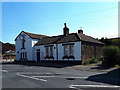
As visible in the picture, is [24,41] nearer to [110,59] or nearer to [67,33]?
[67,33]

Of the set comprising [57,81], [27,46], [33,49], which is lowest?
[57,81]

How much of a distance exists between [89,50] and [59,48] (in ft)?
18.6

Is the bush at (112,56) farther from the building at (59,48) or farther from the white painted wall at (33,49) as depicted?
the white painted wall at (33,49)

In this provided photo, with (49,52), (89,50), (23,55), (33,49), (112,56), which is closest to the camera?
(112,56)

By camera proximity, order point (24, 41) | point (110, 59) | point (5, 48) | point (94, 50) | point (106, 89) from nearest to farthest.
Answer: point (106, 89) → point (110, 59) → point (94, 50) → point (24, 41) → point (5, 48)

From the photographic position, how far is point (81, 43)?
68.2 feet

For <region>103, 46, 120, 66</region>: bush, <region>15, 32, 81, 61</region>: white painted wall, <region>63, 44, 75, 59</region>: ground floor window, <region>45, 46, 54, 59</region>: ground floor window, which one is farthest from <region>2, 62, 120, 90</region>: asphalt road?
<region>45, 46, 54, 59</region>: ground floor window

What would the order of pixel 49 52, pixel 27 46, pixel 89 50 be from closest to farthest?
1. pixel 89 50
2. pixel 49 52
3. pixel 27 46

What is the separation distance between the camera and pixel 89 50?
Result: 2314 cm

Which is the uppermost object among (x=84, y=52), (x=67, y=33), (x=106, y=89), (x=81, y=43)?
(x=67, y=33)

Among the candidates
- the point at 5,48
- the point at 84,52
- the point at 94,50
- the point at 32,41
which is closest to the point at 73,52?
the point at 84,52

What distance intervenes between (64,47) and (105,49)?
7.68 metres

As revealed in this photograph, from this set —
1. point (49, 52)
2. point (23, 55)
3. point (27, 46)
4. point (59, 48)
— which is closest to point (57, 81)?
point (59, 48)

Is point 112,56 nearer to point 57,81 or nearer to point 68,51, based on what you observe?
point 68,51
